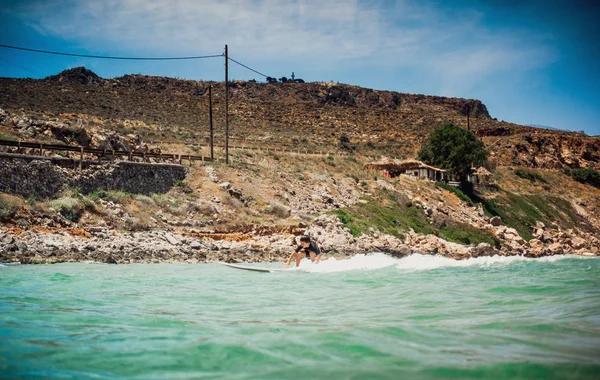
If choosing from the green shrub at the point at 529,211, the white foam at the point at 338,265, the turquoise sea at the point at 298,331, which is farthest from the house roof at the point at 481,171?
the turquoise sea at the point at 298,331

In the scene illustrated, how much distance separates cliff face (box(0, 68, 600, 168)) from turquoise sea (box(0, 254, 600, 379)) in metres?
39.1

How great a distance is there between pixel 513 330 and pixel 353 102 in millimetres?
105957

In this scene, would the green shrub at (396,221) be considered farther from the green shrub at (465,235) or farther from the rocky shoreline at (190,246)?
the rocky shoreline at (190,246)

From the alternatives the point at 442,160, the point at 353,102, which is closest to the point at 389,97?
the point at 353,102

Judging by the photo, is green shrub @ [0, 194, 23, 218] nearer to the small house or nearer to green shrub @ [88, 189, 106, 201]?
green shrub @ [88, 189, 106, 201]

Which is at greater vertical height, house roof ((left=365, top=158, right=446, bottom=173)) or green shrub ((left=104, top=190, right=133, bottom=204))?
house roof ((left=365, top=158, right=446, bottom=173))

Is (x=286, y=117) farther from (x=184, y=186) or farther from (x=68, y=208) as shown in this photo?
(x=68, y=208)

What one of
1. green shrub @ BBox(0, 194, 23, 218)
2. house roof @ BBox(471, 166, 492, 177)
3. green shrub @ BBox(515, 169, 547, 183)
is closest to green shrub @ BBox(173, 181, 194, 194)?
green shrub @ BBox(0, 194, 23, 218)

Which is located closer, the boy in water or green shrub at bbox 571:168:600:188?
the boy in water

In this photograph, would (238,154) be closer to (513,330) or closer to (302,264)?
(302,264)

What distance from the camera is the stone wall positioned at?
22.5 metres

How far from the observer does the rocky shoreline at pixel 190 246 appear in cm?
1831

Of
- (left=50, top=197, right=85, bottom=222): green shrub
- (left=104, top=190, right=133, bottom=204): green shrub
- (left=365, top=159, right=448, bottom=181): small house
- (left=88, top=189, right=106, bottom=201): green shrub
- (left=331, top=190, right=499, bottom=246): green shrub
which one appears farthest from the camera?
(left=365, top=159, right=448, bottom=181): small house

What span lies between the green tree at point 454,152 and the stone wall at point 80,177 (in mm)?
32956
